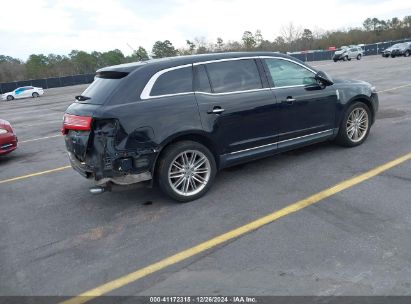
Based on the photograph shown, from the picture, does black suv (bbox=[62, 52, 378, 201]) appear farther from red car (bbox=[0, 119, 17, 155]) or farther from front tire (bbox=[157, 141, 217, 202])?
red car (bbox=[0, 119, 17, 155])

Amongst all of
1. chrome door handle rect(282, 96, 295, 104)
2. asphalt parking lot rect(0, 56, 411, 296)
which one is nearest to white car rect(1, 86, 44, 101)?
asphalt parking lot rect(0, 56, 411, 296)

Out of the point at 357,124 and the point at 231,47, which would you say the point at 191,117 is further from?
the point at 231,47

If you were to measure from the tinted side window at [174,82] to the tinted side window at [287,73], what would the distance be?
4.32 ft

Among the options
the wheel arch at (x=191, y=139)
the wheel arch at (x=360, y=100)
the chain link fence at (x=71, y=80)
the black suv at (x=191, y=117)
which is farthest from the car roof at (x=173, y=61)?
the chain link fence at (x=71, y=80)

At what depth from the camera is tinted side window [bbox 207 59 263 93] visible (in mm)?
5230

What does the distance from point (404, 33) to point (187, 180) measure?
306 ft

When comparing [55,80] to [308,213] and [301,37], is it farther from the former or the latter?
[301,37]

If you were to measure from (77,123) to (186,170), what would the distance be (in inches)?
57.4

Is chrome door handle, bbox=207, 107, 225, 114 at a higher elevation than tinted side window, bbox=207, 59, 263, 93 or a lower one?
lower

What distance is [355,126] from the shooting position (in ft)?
21.9

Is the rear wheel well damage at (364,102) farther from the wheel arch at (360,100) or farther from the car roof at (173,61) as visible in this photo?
the car roof at (173,61)

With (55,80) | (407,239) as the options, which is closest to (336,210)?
(407,239)

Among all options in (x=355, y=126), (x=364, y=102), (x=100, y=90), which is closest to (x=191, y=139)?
(x=100, y=90)

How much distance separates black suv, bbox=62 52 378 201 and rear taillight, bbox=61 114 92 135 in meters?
0.01
